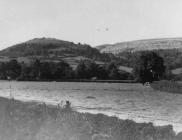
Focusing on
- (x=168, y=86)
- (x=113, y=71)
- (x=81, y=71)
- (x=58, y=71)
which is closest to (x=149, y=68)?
(x=168, y=86)

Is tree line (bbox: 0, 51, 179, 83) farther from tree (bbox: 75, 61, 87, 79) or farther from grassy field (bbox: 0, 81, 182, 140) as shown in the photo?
grassy field (bbox: 0, 81, 182, 140)

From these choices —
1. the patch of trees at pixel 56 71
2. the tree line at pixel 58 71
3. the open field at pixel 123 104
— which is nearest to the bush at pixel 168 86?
the open field at pixel 123 104

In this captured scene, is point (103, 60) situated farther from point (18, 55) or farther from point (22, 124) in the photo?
point (22, 124)

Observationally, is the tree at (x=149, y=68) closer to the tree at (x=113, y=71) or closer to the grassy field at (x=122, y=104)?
the tree at (x=113, y=71)

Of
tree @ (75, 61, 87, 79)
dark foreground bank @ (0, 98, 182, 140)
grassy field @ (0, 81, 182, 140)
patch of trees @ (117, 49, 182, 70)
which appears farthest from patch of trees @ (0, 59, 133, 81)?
dark foreground bank @ (0, 98, 182, 140)

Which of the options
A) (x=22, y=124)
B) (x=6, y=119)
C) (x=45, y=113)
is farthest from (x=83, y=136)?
(x=6, y=119)

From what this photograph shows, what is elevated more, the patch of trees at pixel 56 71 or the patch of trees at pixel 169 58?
the patch of trees at pixel 169 58
